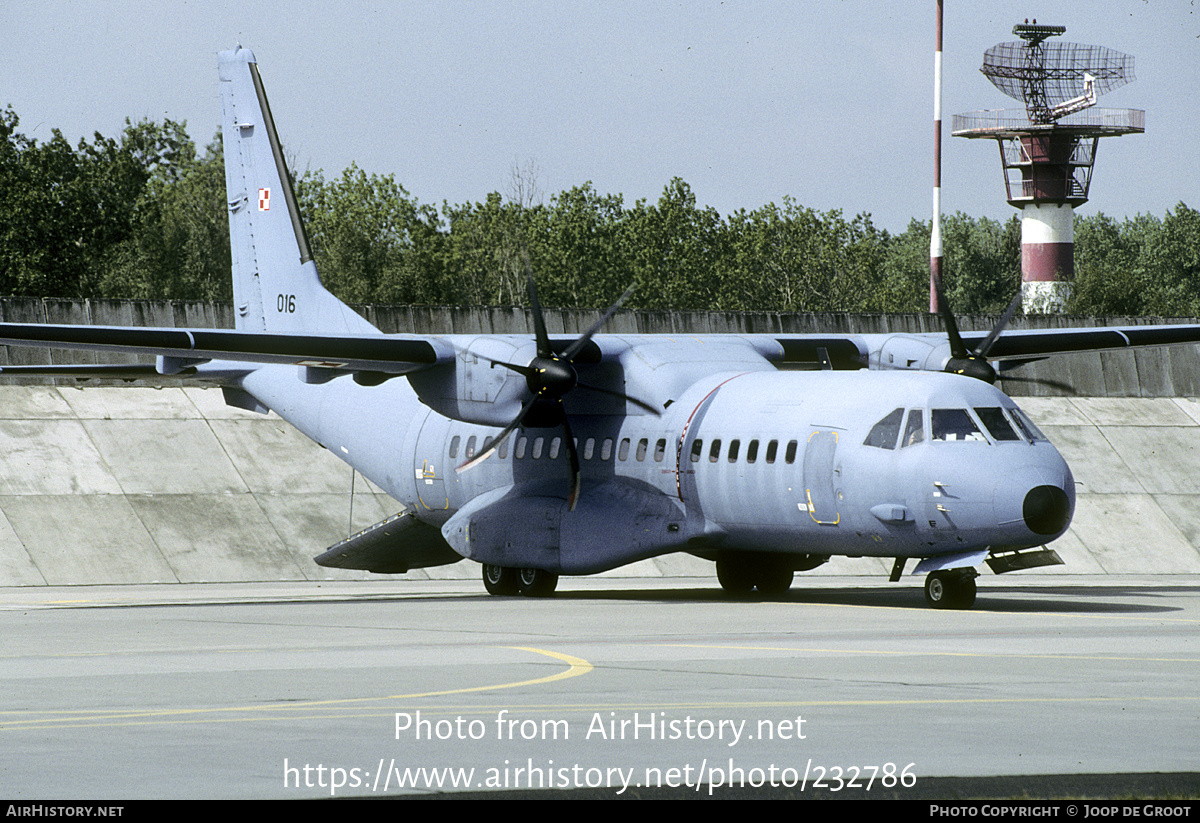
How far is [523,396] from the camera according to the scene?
2252cm

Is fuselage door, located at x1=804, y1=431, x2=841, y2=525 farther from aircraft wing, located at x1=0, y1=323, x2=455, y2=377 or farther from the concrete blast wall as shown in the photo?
the concrete blast wall

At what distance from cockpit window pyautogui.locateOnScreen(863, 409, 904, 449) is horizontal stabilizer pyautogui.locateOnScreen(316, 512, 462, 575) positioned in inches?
333

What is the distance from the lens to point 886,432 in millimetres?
19656

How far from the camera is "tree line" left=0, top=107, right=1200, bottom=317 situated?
94.4 metres

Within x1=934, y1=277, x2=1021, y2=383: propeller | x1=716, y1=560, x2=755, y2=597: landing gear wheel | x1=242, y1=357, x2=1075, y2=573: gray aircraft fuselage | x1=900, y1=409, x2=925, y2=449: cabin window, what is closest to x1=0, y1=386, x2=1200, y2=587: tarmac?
x1=242, y1=357, x2=1075, y2=573: gray aircraft fuselage

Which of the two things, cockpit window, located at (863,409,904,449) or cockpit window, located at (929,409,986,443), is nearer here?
cockpit window, located at (929,409,986,443)

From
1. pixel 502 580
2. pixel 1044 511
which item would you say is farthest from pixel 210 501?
pixel 1044 511

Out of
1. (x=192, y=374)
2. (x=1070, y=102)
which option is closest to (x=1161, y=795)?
(x=192, y=374)

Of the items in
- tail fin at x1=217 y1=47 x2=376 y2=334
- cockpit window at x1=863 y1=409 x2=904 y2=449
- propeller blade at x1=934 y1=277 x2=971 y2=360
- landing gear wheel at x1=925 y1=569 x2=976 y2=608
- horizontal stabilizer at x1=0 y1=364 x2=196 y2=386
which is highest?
tail fin at x1=217 y1=47 x2=376 y2=334

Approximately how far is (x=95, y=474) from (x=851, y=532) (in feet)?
53.3

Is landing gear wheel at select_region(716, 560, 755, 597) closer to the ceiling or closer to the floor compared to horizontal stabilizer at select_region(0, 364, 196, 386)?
closer to the floor

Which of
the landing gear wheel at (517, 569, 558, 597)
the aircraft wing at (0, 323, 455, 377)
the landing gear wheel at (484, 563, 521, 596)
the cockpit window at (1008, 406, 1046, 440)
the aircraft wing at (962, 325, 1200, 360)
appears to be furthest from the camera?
the aircraft wing at (962, 325, 1200, 360)

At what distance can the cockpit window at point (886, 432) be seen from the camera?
19.6 m

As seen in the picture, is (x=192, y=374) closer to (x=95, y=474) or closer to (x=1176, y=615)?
(x=95, y=474)
